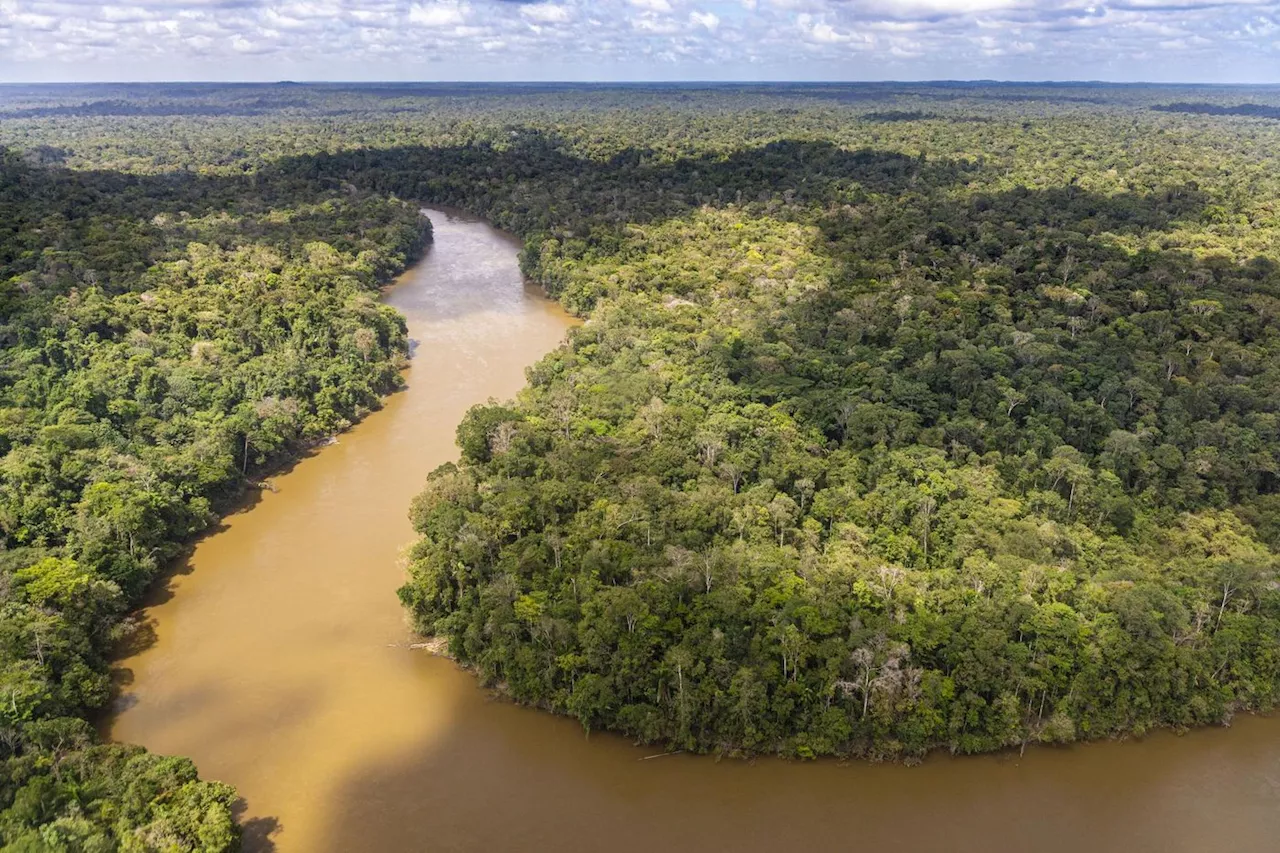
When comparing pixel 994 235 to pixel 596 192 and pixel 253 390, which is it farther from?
pixel 253 390

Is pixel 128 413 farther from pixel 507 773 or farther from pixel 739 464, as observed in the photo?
pixel 739 464

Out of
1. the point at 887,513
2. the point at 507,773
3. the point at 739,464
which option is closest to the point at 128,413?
the point at 507,773

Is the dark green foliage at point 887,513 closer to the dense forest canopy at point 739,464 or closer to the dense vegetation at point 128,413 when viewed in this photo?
the dense forest canopy at point 739,464

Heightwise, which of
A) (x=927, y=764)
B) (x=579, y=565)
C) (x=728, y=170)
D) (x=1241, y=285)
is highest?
(x=728, y=170)

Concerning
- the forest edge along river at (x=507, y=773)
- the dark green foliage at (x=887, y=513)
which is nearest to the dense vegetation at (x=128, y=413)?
the forest edge along river at (x=507, y=773)

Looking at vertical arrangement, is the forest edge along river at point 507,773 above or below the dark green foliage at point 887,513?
below

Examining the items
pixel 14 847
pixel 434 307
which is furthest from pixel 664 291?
pixel 14 847
